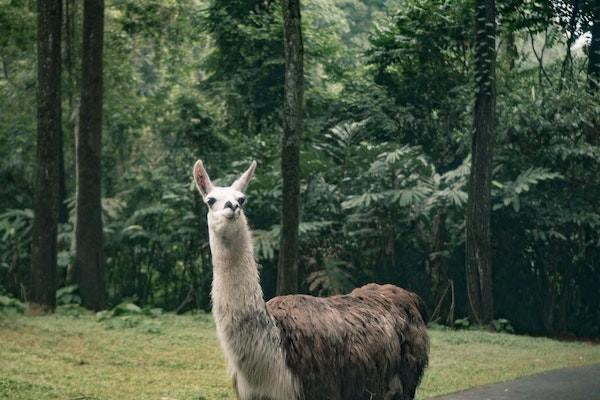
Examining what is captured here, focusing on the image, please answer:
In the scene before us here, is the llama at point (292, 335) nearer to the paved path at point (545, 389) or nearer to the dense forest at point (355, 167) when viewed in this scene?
the paved path at point (545, 389)

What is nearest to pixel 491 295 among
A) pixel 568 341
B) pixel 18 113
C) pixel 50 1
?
pixel 568 341

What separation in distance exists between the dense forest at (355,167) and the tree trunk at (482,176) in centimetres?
3

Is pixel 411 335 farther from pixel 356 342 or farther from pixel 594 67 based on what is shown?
pixel 594 67

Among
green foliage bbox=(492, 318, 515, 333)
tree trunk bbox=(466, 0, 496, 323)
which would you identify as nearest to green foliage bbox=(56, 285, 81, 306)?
tree trunk bbox=(466, 0, 496, 323)

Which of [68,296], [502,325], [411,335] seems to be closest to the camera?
[411,335]

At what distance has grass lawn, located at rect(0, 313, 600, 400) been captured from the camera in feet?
32.8

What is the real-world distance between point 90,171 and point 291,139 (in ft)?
15.8

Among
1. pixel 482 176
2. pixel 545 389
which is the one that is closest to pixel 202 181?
pixel 545 389

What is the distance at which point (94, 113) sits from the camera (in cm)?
1700

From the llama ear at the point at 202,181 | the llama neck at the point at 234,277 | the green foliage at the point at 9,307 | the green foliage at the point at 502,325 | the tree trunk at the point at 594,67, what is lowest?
the green foliage at the point at 502,325

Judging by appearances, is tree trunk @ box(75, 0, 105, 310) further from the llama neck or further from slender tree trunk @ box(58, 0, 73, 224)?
the llama neck

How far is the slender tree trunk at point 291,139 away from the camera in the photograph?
13453 mm

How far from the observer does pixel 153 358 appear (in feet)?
39.4

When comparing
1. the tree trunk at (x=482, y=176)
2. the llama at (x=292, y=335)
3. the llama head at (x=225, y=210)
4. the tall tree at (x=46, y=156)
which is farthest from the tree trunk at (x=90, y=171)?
the llama head at (x=225, y=210)
